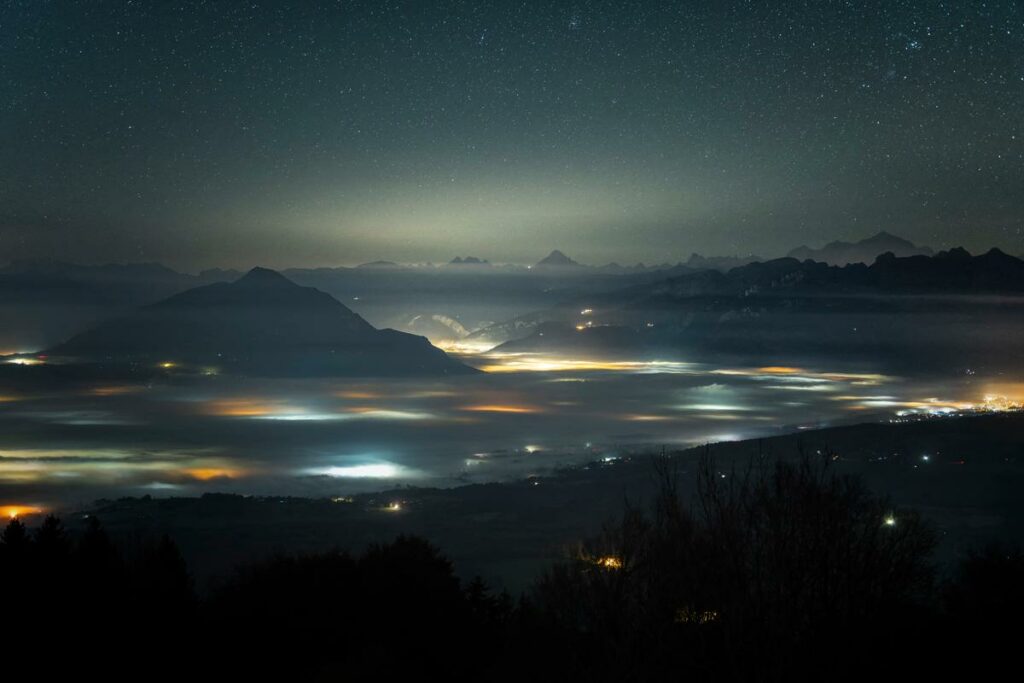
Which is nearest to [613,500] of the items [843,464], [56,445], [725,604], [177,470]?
[843,464]

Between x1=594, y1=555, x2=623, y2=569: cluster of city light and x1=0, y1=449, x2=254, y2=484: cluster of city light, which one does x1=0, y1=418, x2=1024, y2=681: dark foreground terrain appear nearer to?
x1=594, y1=555, x2=623, y2=569: cluster of city light

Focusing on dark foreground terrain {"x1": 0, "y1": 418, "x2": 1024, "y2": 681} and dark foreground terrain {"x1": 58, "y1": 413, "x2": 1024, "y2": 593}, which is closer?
dark foreground terrain {"x1": 0, "y1": 418, "x2": 1024, "y2": 681}

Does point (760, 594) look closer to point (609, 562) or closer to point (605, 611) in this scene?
point (605, 611)

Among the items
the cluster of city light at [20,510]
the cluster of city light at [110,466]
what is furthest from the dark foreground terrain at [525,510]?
the cluster of city light at [110,466]

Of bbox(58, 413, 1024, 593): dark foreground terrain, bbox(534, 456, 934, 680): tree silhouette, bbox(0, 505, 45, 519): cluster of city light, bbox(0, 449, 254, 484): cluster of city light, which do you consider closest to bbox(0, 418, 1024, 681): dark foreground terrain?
bbox(534, 456, 934, 680): tree silhouette

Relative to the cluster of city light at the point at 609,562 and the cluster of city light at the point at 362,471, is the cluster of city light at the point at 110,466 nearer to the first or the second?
the cluster of city light at the point at 362,471

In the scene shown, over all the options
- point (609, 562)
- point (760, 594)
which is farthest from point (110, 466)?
point (760, 594)

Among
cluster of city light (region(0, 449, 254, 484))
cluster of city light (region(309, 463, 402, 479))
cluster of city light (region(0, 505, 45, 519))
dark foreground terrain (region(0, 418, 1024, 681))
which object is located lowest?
cluster of city light (region(309, 463, 402, 479))

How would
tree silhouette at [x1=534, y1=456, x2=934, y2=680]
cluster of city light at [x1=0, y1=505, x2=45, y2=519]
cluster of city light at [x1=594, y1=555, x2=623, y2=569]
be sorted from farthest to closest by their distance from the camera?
cluster of city light at [x1=0, y1=505, x2=45, y2=519] → cluster of city light at [x1=594, y1=555, x2=623, y2=569] → tree silhouette at [x1=534, y1=456, x2=934, y2=680]
